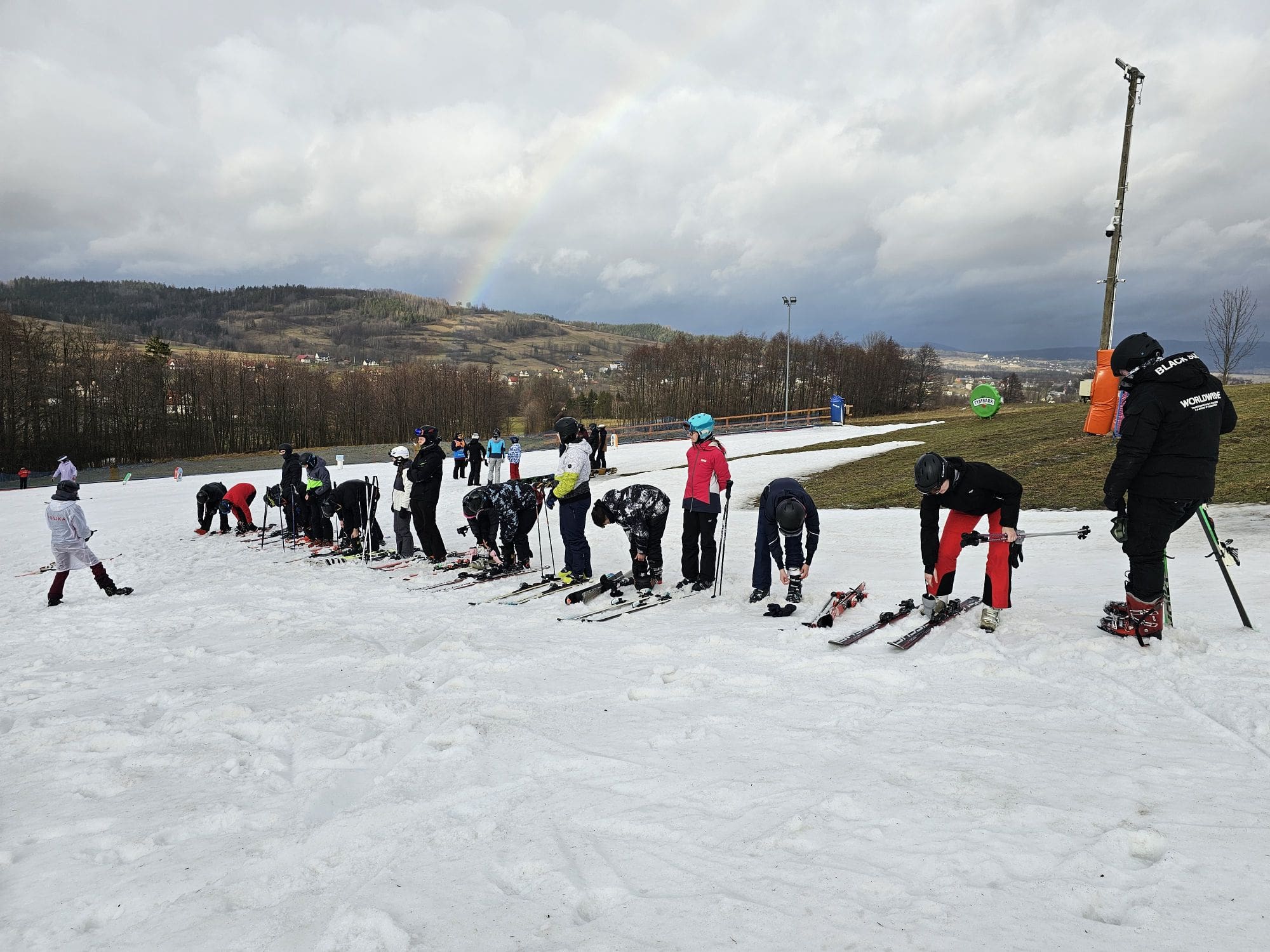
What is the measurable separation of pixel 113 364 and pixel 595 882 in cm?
6675

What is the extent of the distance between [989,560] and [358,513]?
10241 mm

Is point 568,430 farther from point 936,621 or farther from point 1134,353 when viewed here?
point 1134,353

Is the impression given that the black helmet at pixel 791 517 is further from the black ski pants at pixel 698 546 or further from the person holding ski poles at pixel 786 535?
the black ski pants at pixel 698 546

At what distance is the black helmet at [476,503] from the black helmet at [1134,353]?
731 cm

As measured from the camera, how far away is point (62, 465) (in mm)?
17656

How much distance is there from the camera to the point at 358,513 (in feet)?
39.3

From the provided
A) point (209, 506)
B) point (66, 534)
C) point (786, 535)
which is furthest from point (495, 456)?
point (786, 535)

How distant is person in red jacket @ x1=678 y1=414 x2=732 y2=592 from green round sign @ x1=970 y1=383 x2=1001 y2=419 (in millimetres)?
13011

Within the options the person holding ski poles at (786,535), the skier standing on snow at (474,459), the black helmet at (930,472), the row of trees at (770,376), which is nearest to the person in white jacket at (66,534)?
the person holding ski poles at (786,535)

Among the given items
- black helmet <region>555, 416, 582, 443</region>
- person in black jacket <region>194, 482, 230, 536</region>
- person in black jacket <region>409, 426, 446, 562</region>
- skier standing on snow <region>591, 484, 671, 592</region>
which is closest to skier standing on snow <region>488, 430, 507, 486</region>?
person in black jacket <region>194, 482, 230, 536</region>

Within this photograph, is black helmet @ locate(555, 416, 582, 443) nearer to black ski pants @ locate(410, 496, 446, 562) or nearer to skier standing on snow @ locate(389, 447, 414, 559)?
black ski pants @ locate(410, 496, 446, 562)

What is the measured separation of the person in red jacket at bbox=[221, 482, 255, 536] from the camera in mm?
15250

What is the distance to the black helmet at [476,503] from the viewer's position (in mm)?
9391

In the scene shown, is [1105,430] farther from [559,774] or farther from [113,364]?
[113,364]
